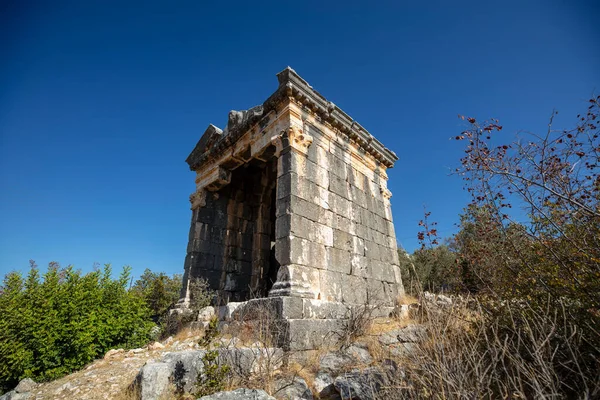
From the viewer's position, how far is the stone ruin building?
5234mm

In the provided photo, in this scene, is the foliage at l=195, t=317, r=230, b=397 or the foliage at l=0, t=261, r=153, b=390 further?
the foliage at l=0, t=261, r=153, b=390

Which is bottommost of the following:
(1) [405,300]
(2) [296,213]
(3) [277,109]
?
(1) [405,300]

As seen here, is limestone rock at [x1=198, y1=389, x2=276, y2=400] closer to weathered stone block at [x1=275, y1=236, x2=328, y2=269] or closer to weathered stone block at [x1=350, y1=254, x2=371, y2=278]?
weathered stone block at [x1=275, y1=236, x2=328, y2=269]

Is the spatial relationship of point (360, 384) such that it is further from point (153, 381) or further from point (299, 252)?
point (299, 252)

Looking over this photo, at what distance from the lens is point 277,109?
644 centimetres

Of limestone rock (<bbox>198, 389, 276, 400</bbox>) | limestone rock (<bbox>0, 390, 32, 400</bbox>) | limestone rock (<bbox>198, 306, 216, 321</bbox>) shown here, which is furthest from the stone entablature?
limestone rock (<bbox>0, 390, 32, 400</bbox>)

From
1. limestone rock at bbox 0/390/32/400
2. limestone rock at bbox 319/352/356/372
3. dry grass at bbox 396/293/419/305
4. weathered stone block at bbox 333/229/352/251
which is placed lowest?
limestone rock at bbox 0/390/32/400

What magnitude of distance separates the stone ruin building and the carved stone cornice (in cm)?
3

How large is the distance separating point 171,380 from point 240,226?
557 cm

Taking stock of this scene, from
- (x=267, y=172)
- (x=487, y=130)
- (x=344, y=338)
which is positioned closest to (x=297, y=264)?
(x=344, y=338)

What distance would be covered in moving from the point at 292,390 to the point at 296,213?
9.51ft

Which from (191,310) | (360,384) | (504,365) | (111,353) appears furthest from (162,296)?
(504,365)

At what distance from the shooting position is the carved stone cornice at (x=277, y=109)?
6.20m

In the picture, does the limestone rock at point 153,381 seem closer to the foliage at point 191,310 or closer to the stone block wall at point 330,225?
the stone block wall at point 330,225
